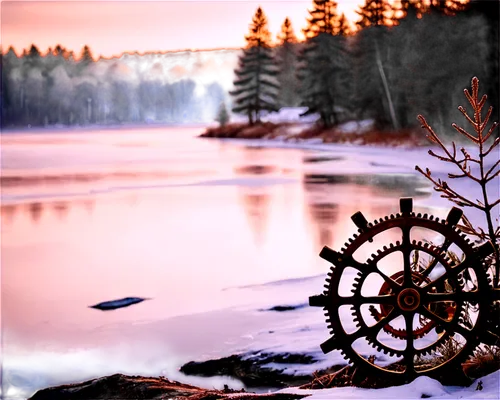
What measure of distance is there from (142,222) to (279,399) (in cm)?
1152

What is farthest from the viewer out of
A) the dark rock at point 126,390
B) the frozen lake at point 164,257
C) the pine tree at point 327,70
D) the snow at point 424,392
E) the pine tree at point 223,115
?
the pine tree at point 223,115

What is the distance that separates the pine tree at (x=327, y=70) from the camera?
52.1 metres

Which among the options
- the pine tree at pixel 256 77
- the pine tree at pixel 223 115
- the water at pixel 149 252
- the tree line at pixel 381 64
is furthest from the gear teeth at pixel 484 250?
the pine tree at pixel 223 115

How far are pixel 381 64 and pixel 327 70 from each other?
7829mm

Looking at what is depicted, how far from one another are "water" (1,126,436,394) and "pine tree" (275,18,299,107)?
38961 mm

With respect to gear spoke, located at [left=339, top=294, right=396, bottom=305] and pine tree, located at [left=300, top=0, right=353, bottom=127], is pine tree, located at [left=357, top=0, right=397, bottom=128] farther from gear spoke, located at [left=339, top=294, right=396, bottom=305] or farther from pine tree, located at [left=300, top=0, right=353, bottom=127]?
gear spoke, located at [left=339, top=294, right=396, bottom=305]

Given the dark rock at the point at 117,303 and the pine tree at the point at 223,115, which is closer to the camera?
the dark rock at the point at 117,303

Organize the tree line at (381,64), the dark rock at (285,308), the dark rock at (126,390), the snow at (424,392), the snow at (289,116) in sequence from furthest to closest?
the snow at (289,116) → the tree line at (381,64) → the dark rock at (285,308) → the dark rock at (126,390) → the snow at (424,392)

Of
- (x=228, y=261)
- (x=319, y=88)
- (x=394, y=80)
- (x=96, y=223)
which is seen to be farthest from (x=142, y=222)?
(x=319, y=88)

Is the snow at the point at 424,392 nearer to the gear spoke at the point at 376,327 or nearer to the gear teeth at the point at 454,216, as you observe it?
the gear spoke at the point at 376,327

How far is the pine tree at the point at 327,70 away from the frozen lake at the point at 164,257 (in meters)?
25.0

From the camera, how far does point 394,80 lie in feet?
148

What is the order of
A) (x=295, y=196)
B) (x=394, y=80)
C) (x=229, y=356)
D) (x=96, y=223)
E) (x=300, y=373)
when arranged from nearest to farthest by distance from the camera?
1. (x=300, y=373)
2. (x=229, y=356)
3. (x=96, y=223)
4. (x=295, y=196)
5. (x=394, y=80)

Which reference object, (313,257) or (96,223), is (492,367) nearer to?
(313,257)
